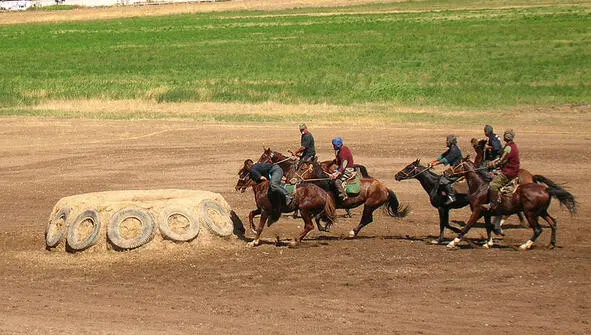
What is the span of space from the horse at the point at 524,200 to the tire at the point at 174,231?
17.3ft

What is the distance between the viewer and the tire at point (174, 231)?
21.5 metres

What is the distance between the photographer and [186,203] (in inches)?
867

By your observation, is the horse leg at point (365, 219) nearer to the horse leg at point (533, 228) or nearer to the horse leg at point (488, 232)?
the horse leg at point (488, 232)

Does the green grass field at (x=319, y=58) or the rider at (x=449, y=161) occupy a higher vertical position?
the rider at (x=449, y=161)

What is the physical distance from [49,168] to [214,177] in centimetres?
580

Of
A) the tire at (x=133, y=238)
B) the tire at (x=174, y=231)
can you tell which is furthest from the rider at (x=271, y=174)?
the tire at (x=133, y=238)

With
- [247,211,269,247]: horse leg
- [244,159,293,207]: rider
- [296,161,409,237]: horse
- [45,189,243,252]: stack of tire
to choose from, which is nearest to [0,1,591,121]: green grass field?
[296,161,409,237]: horse

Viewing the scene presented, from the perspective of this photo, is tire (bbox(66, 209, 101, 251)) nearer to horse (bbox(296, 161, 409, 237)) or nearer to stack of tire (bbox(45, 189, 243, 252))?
stack of tire (bbox(45, 189, 243, 252))

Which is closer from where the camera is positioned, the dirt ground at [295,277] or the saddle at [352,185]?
the dirt ground at [295,277]

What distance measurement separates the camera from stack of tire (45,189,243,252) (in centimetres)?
2150

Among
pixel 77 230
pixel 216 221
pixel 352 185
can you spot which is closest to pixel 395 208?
pixel 352 185

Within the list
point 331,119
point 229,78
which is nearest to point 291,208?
point 331,119

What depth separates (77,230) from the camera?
21.7 meters

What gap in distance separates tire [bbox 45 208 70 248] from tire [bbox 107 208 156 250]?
3.96 feet
